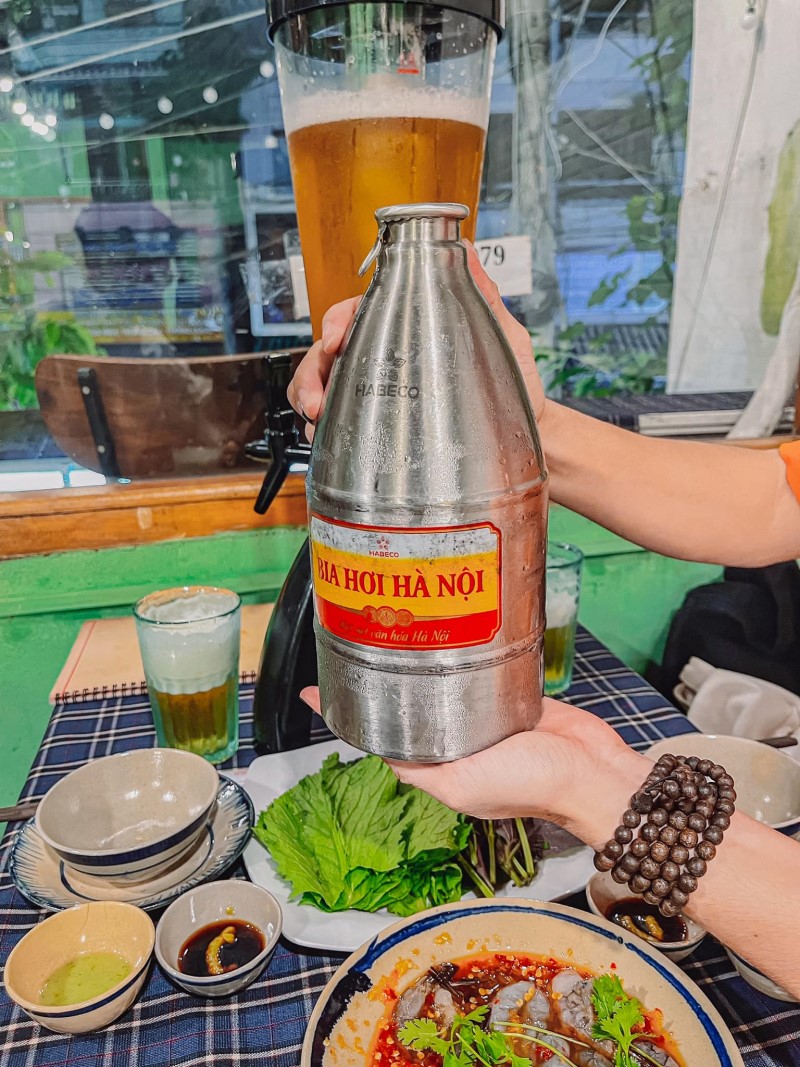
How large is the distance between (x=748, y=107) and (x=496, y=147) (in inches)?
27.1

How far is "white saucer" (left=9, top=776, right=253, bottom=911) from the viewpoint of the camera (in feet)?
2.90

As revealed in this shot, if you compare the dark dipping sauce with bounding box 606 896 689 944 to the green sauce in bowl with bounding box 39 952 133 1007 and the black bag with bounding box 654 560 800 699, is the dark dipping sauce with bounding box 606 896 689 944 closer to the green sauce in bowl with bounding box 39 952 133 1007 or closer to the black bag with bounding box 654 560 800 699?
the green sauce in bowl with bounding box 39 952 133 1007

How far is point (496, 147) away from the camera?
188cm

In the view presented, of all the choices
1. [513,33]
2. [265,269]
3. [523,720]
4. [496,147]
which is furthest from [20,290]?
[523,720]

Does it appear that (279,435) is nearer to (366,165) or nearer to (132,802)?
(366,165)

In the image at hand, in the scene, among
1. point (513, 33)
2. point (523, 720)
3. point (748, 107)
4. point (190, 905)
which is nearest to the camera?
point (523, 720)

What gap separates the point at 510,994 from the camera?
72 centimetres

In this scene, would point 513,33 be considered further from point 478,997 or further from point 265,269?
point 478,997

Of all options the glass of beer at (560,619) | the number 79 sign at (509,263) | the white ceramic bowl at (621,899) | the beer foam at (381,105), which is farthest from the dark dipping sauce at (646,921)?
the number 79 sign at (509,263)

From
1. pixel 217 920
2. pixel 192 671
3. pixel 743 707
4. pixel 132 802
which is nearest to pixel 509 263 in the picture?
pixel 743 707

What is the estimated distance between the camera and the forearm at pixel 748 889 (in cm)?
72

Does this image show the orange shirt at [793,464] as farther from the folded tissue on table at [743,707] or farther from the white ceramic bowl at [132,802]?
the white ceramic bowl at [132,802]

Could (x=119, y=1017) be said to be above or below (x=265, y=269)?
below

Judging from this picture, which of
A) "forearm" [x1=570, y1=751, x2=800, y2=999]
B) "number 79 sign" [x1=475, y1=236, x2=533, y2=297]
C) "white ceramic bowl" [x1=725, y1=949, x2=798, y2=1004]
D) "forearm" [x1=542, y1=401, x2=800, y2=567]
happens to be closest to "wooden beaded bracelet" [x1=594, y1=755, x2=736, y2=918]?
"forearm" [x1=570, y1=751, x2=800, y2=999]
